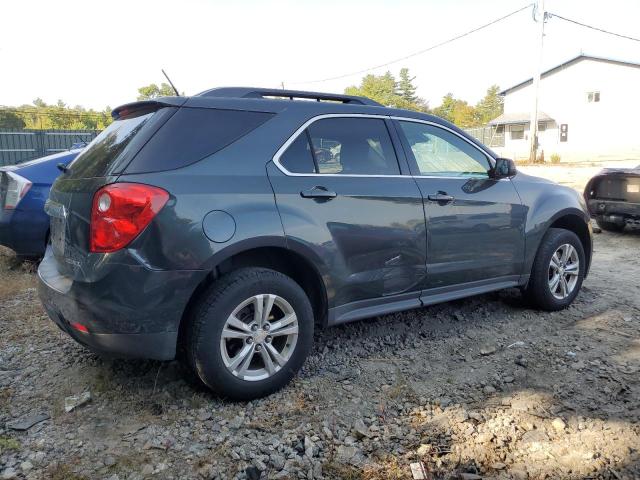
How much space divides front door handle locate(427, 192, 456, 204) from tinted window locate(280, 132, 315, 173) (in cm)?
95

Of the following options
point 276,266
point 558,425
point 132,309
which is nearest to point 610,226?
point 558,425

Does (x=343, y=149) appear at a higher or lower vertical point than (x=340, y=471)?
higher

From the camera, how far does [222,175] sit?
2.90 m

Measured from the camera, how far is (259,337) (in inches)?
117

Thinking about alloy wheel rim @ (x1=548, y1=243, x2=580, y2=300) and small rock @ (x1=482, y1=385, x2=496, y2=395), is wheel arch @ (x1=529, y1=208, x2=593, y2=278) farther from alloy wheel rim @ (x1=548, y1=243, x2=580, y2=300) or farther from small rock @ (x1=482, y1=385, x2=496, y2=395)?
small rock @ (x1=482, y1=385, x2=496, y2=395)

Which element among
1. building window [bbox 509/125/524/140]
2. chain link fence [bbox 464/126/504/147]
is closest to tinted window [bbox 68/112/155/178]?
chain link fence [bbox 464/126/504/147]

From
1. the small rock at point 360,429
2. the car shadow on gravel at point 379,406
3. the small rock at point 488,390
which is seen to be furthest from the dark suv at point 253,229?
the small rock at point 488,390

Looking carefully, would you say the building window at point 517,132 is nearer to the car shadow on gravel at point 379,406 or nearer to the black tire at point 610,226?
the black tire at point 610,226

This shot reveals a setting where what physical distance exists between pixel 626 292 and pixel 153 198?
4.69 meters

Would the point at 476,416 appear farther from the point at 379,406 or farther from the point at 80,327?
the point at 80,327

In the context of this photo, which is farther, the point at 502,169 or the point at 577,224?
the point at 577,224

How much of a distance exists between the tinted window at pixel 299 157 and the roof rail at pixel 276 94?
39 cm

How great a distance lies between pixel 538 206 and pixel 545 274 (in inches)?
23.1

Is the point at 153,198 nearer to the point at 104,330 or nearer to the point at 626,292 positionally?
the point at 104,330
